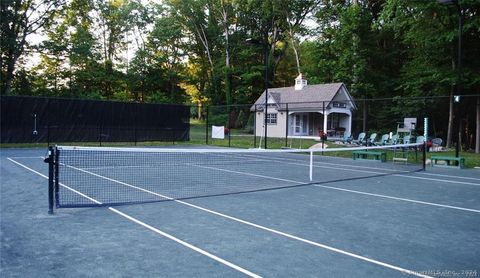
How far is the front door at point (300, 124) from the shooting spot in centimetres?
3503

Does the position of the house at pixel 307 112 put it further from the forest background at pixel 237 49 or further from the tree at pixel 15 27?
the tree at pixel 15 27

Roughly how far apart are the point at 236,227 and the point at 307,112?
1162 inches

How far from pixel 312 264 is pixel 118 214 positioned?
3506 mm

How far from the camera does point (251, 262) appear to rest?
421 cm

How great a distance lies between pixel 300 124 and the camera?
35156 mm

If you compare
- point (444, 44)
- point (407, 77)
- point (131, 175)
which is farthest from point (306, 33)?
point (131, 175)

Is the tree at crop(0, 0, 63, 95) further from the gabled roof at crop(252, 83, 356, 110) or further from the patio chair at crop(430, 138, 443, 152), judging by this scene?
the patio chair at crop(430, 138, 443, 152)

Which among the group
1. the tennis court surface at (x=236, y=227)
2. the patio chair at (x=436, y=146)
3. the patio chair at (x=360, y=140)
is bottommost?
the tennis court surface at (x=236, y=227)

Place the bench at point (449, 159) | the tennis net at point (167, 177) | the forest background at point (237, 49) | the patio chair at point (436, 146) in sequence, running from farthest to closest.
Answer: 1. the forest background at point (237, 49)
2. the patio chair at point (436, 146)
3. the bench at point (449, 159)
4. the tennis net at point (167, 177)

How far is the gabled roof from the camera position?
31594 millimetres

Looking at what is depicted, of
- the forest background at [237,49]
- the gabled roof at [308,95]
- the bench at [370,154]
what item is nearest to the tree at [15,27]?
the forest background at [237,49]

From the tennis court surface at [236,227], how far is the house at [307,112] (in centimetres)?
2177

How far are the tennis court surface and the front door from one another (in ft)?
80.2

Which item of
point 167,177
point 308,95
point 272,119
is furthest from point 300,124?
point 167,177
